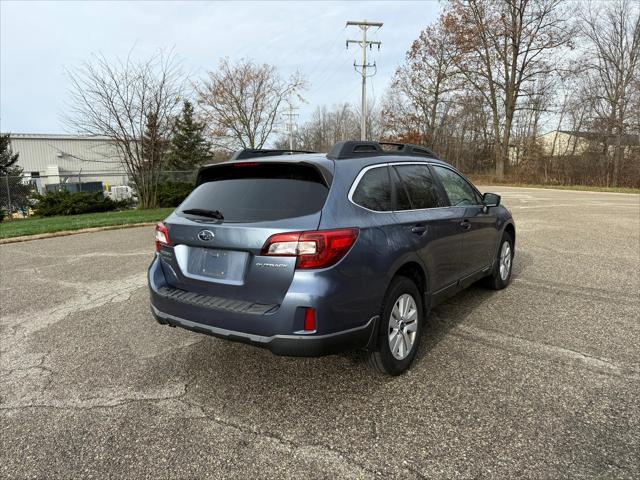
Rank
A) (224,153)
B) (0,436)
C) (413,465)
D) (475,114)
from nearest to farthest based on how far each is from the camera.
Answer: (413,465) < (0,436) < (224,153) < (475,114)

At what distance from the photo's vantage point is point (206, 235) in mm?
2850

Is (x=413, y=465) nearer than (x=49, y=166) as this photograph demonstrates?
Yes

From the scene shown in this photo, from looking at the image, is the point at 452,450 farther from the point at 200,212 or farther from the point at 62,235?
the point at 62,235

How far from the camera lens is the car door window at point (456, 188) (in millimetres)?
4160

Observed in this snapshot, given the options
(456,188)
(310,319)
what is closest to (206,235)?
(310,319)

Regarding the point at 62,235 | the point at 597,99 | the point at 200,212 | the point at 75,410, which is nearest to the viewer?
the point at 75,410

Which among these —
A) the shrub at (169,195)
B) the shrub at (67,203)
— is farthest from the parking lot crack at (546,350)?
the shrub at (67,203)

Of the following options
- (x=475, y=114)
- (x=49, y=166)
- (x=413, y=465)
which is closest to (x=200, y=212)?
(x=413, y=465)

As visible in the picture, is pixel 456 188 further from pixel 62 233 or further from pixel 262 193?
pixel 62 233

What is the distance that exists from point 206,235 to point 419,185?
1906 millimetres

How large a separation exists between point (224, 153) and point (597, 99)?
28644mm

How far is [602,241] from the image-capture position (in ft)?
28.3

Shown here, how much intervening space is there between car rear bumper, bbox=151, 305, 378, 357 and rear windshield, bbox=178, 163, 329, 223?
0.73m

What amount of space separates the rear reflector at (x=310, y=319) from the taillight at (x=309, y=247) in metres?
0.26
